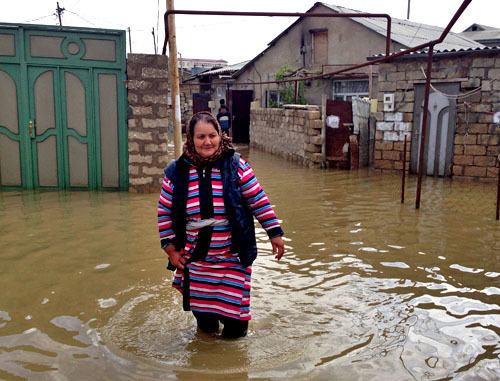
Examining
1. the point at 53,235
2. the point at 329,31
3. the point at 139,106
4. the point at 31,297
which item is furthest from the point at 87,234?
the point at 329,31

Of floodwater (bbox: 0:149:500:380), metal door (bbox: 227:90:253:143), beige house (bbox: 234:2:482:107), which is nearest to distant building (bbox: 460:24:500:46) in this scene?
beige house (bbox: 234:2:482:107)

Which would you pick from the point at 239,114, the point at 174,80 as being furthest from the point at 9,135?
the point at 239,114

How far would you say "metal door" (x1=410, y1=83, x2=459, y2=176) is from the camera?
33.6ft

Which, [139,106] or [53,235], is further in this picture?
[139,106]

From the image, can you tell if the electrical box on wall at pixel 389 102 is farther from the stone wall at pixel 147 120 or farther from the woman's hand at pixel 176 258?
the woman's hand at pixel 176 258

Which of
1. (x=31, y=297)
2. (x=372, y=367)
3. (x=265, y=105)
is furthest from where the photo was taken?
(x=265, y=105)

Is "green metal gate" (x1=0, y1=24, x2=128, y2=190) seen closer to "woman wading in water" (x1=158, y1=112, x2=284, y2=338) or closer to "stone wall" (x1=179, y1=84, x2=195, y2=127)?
"woman wading in water" (x1=158, y1=112, x2=284, y2=338)

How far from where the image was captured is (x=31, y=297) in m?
3.71

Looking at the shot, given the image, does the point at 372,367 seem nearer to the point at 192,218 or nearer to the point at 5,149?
the point at 192,218

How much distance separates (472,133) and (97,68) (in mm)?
7450

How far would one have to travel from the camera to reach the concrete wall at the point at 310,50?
17312 mm

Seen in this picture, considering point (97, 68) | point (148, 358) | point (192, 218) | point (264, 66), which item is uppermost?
point (264, 66)

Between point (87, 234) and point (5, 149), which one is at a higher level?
point (5, 149)

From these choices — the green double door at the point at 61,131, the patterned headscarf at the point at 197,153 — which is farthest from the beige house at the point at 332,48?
the patterned headscarf at the point at 197,153
